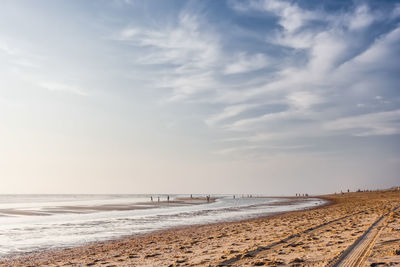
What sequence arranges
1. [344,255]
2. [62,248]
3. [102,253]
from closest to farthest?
[344,255]
[102,253]
[62,248]

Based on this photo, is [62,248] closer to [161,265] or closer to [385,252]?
[161,265]

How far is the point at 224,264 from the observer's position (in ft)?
31.1

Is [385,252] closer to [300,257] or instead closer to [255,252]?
[300,257]

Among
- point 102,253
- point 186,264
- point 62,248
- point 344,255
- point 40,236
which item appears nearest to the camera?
point 344,255

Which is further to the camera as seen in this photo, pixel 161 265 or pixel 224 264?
pixel 161 265

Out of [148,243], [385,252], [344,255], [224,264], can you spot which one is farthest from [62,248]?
[385,252]

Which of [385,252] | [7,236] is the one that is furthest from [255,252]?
[7,236]

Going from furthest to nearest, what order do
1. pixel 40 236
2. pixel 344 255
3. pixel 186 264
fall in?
1. pixel 40 236
2. pixel 186 264
3. pixel 344 255

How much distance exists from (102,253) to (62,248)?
3334 mm

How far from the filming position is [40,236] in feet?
65.2

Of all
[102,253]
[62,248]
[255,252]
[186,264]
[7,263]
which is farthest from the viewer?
[62,248]

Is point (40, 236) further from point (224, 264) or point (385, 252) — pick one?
point (385, 252)

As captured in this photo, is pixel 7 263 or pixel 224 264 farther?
pixel 7 263

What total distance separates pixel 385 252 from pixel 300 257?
2.65m
